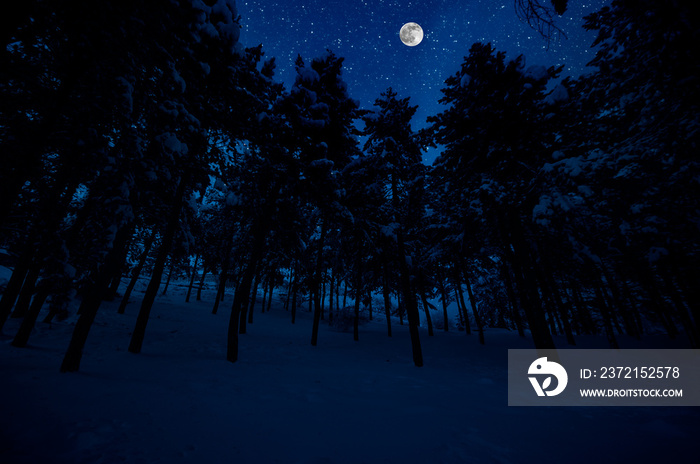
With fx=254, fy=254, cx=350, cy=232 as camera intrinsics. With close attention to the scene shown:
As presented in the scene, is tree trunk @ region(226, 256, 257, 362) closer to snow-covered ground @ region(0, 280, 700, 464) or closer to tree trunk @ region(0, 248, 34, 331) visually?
snow-covered ground @ region(0, 280, 700, 464)

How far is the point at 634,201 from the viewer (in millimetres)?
11789

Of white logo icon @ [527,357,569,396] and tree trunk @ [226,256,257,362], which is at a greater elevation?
tree trunk @ [226,256,257,362]

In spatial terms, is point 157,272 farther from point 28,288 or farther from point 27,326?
point 28,288

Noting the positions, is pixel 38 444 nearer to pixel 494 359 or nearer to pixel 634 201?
pixel 494 359

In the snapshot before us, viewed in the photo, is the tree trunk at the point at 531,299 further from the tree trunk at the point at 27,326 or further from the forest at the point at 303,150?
the tree trunk at the point at 27,326

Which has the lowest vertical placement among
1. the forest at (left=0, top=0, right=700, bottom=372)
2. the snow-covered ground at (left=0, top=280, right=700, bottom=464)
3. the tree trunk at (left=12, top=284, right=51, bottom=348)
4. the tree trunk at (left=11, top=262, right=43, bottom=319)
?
the snow-covered ground at (left=0, top=280, right=700, bottom=464)

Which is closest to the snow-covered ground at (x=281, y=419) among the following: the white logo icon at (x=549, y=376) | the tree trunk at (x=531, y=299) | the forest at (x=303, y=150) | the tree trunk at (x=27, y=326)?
the tree trunk at (x=27, y=326)

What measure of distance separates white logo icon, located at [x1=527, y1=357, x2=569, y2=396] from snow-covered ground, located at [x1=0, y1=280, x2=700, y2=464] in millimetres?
1081

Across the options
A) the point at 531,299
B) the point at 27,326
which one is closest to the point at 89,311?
the point at 27,326

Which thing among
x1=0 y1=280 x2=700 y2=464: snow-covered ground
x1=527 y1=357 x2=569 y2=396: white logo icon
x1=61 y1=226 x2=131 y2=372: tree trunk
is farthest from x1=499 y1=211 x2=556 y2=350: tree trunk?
x1=61 y1=226 x2=131 y2=372: tree trunk

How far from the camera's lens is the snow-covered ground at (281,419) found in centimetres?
359

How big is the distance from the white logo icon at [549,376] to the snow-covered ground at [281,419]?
1.08m

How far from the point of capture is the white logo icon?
7777 mm

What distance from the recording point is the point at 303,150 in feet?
37.8
